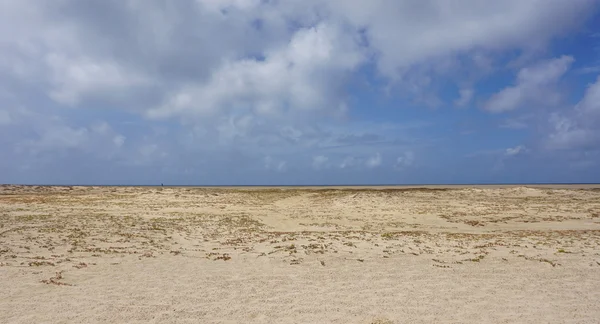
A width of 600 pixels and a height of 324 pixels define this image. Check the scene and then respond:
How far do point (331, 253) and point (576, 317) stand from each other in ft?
26.9

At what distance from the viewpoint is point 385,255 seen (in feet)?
50.0

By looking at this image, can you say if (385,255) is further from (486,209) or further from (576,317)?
(486,209)

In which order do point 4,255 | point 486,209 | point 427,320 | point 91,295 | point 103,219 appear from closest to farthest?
point 427,320
point 91,295
point 4,255
point 103,219
point 486,209

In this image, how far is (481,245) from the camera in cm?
1711

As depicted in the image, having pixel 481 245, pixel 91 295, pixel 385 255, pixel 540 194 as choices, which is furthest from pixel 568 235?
pixel 540 194

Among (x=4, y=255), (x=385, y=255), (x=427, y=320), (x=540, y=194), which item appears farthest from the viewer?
(x=540, y=194)

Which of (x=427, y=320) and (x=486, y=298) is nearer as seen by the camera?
(x=427, y=320)

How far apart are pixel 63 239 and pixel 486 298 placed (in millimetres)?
16635

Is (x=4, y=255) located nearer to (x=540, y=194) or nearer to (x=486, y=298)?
(x=486, y=298)

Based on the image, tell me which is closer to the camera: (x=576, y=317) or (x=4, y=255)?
(x=576, y=317)

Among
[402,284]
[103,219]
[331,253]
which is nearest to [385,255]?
[331,253]

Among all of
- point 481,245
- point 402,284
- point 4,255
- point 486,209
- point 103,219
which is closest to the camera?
point 402,284

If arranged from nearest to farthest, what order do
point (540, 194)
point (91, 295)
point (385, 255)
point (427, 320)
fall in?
point (427, 320), point (91, 295), point (385, 255), point (540, 194)

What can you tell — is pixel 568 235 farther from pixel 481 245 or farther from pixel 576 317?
pixel 576 317
